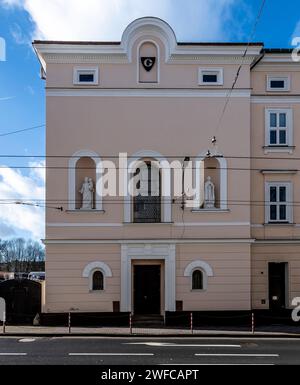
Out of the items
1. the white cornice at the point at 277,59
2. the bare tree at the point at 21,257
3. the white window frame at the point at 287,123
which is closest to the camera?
the white cornice at the point at 277,59

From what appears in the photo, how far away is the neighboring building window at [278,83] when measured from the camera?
2491 centimetres

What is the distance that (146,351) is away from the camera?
16719 mm

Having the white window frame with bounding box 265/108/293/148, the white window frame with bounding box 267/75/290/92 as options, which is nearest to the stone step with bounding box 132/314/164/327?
the white window frame with bounding box 265/108/293/148

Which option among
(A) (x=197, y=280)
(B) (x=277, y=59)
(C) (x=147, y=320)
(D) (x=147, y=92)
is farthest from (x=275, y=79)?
(C) (x=147, y=320)

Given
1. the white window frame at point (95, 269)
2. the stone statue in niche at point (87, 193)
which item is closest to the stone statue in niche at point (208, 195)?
the stone statue in niche at point (87, 193)

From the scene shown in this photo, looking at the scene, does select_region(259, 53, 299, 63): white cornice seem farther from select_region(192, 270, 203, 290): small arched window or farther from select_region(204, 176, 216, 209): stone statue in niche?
select_region(192, 270, 203, 290): small arched window

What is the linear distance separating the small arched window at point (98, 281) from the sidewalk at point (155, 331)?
6.82 feet

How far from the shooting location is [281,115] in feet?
82.0

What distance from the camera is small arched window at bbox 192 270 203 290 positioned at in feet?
78.5

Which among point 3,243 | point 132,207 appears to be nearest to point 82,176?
point 132,207

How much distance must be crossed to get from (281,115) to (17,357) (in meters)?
16.1

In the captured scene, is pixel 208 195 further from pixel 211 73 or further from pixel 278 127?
pixel 211 73

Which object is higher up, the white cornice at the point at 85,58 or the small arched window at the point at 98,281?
the white cornice at the point at 85,58

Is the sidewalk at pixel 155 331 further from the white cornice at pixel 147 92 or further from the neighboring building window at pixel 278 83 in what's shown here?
the neighboring building window at pixel 278 83
